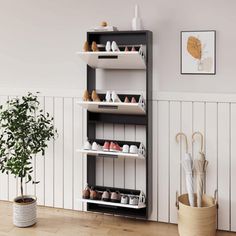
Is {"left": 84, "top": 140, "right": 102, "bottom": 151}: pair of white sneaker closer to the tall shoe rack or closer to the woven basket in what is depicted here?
the tall shoe rack

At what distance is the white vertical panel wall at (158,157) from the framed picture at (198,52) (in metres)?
0.22

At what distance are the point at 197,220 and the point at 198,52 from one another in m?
1.22

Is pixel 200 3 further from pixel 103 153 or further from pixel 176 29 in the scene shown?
pixel 103 153

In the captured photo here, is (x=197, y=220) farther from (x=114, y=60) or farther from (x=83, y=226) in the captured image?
(x=114, y=60)

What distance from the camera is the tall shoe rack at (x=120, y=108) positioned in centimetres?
304

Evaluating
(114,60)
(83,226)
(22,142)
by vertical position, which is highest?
(114,60)

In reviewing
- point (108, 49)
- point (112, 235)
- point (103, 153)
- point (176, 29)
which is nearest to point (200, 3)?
point (176, 29)

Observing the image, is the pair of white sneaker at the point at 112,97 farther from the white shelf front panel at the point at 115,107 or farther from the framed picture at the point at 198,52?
the framed picture at the point at 198,52

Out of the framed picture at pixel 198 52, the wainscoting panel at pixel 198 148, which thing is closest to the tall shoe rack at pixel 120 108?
the wainscoting panel at pixel 198 148

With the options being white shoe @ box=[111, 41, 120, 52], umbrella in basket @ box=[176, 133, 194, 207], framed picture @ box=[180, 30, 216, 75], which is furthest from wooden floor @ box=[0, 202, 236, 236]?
white shoe @ box=[111, 41, 120, 52]

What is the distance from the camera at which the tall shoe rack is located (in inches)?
120

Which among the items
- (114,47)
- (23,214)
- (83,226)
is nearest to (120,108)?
(114,47)

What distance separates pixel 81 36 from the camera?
3363mm

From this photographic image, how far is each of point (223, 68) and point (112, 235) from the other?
146 centimetres
